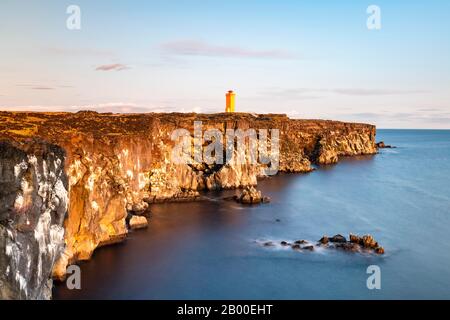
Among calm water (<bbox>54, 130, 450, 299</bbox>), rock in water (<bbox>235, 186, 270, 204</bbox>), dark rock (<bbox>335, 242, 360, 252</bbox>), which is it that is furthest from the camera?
rock in water (<bbox>235, 186, 270, 204</bbox>)

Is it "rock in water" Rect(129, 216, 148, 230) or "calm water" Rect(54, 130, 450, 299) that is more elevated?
"rock in water" Rect(129, 216, 148, 230)

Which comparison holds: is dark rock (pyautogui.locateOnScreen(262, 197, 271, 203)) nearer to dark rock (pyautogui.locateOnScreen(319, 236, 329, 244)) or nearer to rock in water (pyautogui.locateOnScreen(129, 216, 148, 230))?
dark rock (pyautogui.locateOnScreen(319, 236, 329, 244))

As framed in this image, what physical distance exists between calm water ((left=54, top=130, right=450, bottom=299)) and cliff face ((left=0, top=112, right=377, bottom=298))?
3.03 m

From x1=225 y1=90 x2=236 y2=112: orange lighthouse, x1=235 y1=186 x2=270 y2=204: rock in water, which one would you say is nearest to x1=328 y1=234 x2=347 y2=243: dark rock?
x1=235 y1=186 x2=270 y2=204: rock in water

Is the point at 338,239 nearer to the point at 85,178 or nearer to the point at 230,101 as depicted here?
the point at 85,178

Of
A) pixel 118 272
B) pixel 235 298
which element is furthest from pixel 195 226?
pixel 235 298

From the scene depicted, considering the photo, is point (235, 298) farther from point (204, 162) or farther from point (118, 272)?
point (204, 162)

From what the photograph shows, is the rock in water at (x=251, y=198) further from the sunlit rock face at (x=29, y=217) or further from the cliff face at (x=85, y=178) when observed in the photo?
the sunlit rock face at (x=29, y=217)

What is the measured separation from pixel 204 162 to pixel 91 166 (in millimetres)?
35218

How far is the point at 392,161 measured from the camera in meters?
121

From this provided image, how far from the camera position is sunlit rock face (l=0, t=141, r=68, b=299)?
1967 centimetres

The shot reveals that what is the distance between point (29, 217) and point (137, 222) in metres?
24.2
